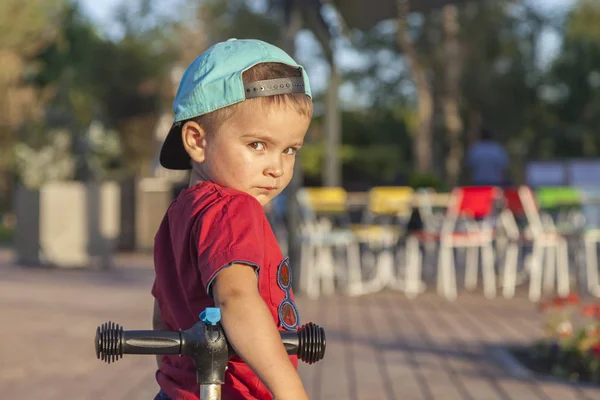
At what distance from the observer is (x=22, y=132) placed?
33500mm

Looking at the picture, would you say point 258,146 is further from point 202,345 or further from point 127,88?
point 127,88

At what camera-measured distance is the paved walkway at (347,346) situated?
5.35 meters

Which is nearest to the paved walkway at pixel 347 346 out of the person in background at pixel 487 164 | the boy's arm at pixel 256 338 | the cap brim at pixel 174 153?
the cap brim at pixel 174 153

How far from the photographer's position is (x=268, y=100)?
1.68 meters

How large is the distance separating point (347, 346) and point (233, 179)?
5.27 m

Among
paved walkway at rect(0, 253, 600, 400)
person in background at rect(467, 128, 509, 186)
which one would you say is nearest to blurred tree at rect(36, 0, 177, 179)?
person in background at rect(467, 128, 509, 186)

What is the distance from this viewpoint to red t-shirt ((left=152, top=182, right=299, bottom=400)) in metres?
1.58

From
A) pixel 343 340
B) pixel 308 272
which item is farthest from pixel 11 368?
pixel 308 272

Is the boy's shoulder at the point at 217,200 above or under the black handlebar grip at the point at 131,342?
above

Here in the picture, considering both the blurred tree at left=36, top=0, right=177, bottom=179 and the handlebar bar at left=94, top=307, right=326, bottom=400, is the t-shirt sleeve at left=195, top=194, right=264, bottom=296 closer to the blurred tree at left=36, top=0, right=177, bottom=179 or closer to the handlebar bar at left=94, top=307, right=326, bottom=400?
the handlebar bar at left=94, top=307, right=326, bottom=400

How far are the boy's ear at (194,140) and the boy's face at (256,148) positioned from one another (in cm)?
2

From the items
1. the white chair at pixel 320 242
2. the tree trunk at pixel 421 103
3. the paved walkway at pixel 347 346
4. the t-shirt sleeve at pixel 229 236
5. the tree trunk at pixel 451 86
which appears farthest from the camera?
the tree trunk at pixel 451 86

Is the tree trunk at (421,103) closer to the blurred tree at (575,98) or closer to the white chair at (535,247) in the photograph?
the blurred tree at (575,98)

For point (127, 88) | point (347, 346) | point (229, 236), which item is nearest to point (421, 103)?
point (127, 88)
